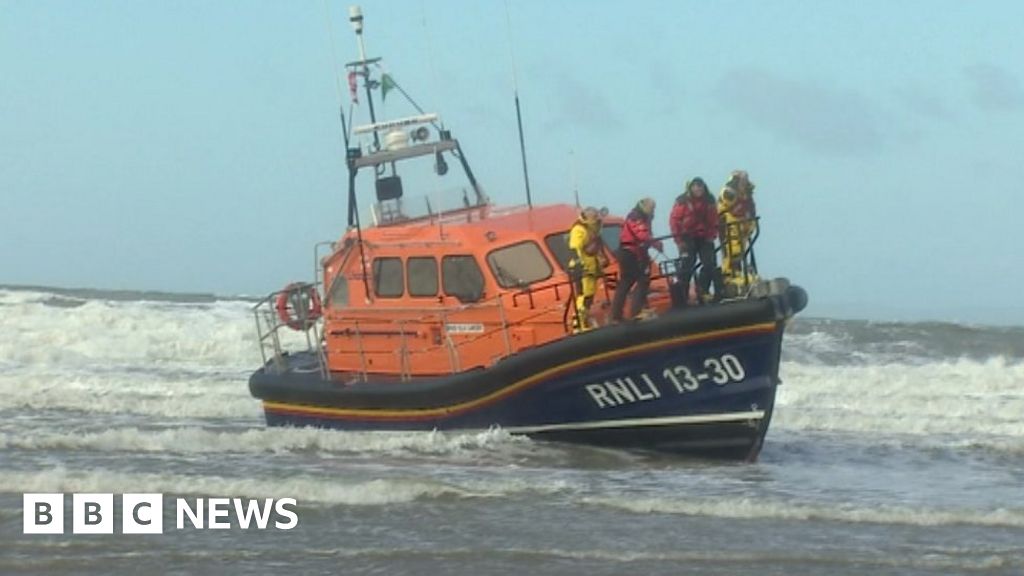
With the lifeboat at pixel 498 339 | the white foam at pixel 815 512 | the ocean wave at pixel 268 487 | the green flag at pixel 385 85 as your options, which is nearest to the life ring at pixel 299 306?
the lifeboat at pixel 498 339

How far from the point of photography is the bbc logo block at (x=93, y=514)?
801 cm

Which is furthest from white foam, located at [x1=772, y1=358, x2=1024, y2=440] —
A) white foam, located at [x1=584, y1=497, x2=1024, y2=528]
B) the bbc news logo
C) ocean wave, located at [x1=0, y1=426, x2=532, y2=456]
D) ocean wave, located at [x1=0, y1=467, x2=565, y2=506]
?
the bbc news logo

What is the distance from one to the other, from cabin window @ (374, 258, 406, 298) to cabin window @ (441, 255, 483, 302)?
43 centimetres

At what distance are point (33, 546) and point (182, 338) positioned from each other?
15.5 metres

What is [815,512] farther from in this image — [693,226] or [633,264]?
[693,226]

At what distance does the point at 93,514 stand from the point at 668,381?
13.2 ft

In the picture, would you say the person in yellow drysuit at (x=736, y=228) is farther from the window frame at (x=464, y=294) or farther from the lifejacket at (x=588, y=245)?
the window frame at (x=464, y=294)

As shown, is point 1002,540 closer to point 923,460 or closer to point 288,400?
point 923,460

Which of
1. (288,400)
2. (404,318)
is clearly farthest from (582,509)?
(288,400)

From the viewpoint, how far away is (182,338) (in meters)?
22.9

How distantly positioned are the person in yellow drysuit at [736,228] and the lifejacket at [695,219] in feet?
0.47

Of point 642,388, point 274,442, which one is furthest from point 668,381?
point 274,442

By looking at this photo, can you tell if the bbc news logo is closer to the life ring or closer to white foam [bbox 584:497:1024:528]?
white foam [bbox 584:497:1024:528]

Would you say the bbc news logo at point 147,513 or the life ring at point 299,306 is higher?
the life ring at point 299,306
